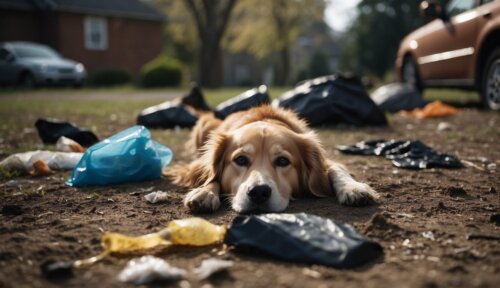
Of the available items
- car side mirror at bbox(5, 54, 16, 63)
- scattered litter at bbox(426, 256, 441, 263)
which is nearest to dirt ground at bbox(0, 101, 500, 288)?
scattered litter at bbox(426, 256, 441, 263)

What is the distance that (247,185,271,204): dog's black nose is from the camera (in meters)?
3.33

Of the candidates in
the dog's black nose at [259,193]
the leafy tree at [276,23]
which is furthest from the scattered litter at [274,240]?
the leafy tree at [276,23]

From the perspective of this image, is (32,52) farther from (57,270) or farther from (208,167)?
(57,270)

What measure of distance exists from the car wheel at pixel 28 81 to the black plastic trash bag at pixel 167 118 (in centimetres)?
1620

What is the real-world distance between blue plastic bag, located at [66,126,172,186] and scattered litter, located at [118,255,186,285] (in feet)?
7.50

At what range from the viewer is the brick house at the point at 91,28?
96.6 feet

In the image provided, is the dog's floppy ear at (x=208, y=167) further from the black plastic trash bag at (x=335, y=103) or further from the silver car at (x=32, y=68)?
the silver car at (x=32, y=68)

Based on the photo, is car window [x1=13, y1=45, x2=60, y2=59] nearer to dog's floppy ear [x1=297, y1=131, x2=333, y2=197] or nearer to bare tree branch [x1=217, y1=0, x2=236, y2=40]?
bare tree branch [x1=217, y1=0, x2=236, y2=40]

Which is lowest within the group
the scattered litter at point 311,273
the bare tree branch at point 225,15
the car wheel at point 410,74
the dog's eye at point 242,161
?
the scattered litter at point 311,273

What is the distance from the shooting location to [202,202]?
3.58 metres

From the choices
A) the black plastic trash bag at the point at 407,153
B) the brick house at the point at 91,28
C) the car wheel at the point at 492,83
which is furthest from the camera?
the brick house at the point at 91,28

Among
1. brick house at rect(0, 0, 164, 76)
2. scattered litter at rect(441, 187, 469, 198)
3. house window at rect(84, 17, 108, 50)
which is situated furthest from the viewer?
house window at rect(84, 17, 108, 50)

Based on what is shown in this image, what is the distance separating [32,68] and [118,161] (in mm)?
19996

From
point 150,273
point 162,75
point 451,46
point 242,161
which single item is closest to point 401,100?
point 451,46
